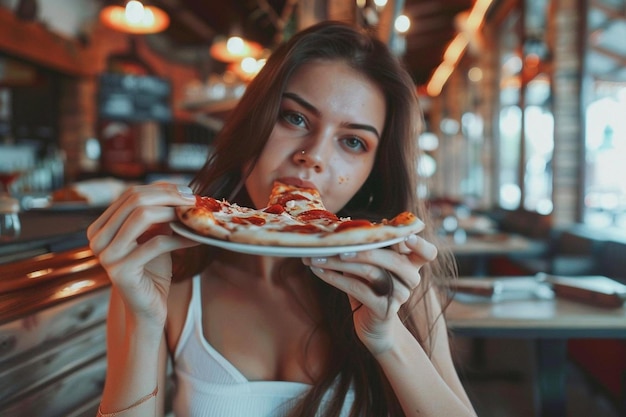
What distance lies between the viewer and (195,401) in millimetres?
1339

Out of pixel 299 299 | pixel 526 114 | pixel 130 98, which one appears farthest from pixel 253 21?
pixel 299 299

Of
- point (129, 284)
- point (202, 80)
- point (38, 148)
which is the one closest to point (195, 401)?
point (129, 284)

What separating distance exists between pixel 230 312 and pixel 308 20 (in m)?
2.98

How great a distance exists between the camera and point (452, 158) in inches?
517

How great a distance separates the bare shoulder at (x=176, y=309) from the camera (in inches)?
56.4

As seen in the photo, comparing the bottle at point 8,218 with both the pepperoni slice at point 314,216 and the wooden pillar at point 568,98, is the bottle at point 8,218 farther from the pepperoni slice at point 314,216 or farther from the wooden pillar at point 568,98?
the wooden pillar at point 568,98

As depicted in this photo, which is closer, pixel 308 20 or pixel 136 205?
pixel 136 205

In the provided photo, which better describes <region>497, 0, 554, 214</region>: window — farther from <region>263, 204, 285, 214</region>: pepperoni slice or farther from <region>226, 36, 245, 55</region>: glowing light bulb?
<region>263, 204, 285, 214</region>: pepperoni slice

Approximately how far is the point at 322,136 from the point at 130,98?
7.01 meters

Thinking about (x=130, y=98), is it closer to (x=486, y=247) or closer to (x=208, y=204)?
(x=486, y=247)

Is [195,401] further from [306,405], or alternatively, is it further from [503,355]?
[503,355]

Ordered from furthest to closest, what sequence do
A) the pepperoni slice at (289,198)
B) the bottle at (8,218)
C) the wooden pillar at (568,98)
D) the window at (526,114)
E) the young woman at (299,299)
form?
the window at (526,114)
the wooden pillar at (568,98)
the bottle at (8,218)
the pepperoni slice at (289,198)
the young woman at (299,299)

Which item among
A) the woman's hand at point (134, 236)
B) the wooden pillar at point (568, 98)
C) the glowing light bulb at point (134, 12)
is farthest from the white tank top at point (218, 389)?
the wooden pillar at point (568, 98)

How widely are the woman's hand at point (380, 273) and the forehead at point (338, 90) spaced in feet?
1.85
